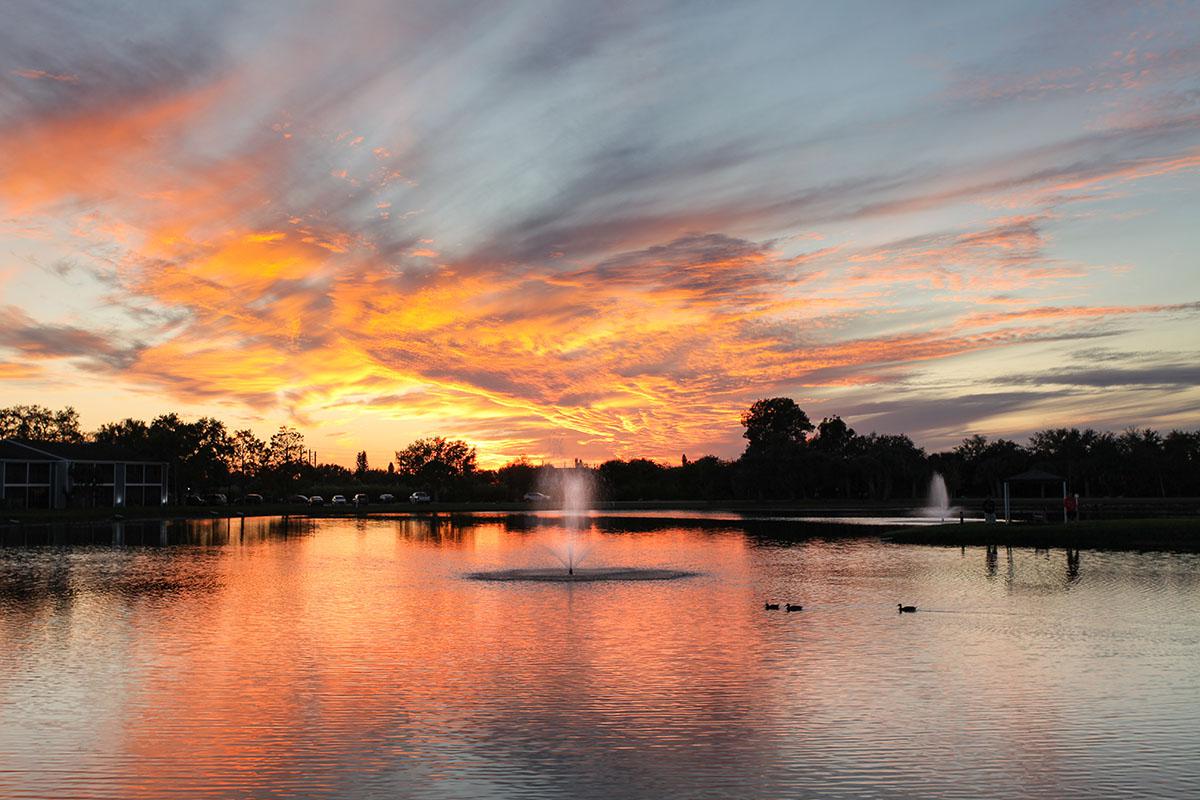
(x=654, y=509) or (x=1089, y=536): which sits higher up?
(x=1089, y=536)

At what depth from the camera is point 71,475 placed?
415ft

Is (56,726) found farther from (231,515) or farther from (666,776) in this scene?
(231,515)

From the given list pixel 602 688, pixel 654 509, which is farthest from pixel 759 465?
pixel 602 688

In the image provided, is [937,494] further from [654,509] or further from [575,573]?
[575,573]

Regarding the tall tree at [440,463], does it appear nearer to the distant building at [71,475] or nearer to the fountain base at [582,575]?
the distant building at [71,475]

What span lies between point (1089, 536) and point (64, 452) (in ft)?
396

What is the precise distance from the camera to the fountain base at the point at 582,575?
3838 cm

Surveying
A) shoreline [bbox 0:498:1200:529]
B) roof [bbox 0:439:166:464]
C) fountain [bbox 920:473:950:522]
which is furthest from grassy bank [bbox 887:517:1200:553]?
roof [bbox 0:439:166:464]

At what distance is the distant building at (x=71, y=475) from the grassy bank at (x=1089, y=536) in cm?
10231

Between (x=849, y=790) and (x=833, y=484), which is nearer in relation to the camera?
(x=849, y=790)

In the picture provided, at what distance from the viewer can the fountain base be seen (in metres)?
38.4

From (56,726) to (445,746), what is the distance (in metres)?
6.32

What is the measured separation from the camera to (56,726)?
1568 centimetres

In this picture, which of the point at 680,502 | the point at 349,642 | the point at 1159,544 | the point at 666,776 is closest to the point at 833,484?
the point at 680,502
